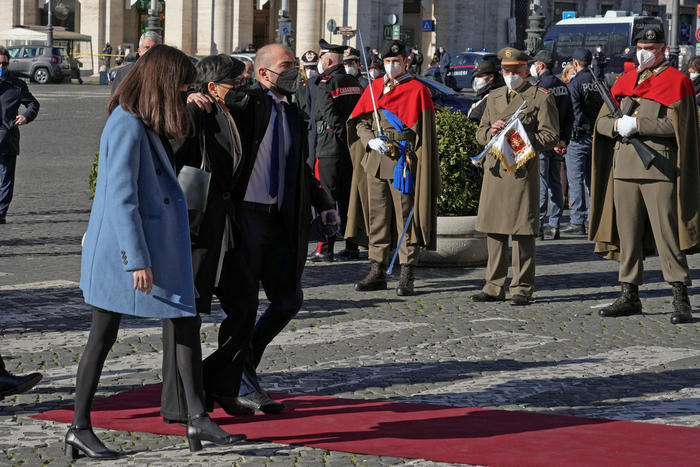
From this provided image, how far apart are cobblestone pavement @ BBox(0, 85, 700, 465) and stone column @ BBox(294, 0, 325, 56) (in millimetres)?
48303

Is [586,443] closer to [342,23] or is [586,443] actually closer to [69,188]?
[69,188]

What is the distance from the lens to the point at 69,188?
1858 centimetres

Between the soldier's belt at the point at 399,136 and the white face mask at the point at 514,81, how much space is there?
82 cm

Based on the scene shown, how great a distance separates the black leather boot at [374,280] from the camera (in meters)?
10.6

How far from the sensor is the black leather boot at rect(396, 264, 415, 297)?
10.5m

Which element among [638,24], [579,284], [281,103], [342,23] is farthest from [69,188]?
[342,23]

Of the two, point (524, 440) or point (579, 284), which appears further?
point (579, 284)

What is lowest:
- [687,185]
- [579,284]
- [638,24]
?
[579,284]

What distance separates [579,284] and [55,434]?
6.13m

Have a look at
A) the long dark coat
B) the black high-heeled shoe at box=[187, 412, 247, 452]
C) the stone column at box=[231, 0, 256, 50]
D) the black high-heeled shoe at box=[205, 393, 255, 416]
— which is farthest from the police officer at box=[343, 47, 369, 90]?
the stone column at box=[231, 0, 256, 50]

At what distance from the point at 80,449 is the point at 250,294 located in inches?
44.6

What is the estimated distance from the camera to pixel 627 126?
9.30m

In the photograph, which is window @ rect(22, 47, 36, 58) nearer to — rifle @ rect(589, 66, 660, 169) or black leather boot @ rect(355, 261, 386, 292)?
black leather boot @ rect(355, 261, 386, 292)

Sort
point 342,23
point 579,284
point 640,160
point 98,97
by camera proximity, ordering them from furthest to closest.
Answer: point 342,23 < point 98,97 < point 579,284 < point 640,160
